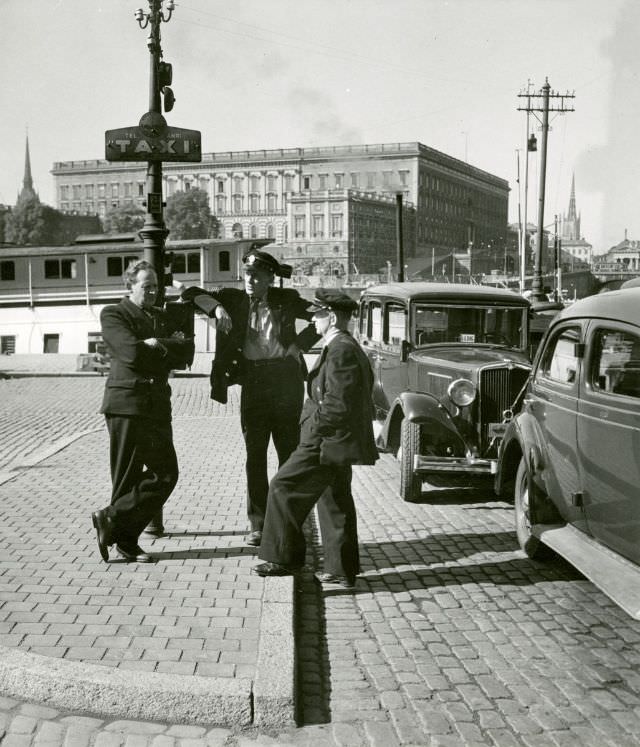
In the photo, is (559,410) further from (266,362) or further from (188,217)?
(188,217)

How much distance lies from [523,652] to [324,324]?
84.7 inches

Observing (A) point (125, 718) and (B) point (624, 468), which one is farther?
(B) point (624, 468)

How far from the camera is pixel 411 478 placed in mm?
8633

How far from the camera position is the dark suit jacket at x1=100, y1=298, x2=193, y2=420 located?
5.90m

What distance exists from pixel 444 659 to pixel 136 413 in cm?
245

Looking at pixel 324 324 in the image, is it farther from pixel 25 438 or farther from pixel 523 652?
pixel 25 438

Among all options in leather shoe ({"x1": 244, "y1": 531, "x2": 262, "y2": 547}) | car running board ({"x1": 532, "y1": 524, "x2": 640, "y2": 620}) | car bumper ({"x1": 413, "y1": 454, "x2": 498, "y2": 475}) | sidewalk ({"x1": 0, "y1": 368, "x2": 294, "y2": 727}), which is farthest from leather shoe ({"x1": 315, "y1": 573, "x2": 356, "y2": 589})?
car bumper ({"x1": 413, "y1": 454, "x2": 498, "y2": 475})

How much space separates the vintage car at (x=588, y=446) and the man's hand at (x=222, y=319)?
220 centimetres

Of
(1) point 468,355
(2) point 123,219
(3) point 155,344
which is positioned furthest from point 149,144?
(2) point 123,219

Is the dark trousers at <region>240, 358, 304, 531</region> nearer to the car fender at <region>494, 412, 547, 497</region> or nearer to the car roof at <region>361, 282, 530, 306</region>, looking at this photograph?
the car fender at <region>494, 412, 547, 497</region>

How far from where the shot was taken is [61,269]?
1890 inches

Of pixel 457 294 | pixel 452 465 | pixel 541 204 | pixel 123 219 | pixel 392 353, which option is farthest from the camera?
pixel 123 219

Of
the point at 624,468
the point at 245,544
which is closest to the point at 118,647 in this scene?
the point at 245,544

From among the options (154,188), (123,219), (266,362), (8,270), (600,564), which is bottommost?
(600,564)
